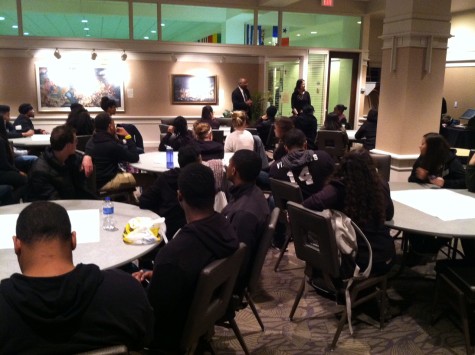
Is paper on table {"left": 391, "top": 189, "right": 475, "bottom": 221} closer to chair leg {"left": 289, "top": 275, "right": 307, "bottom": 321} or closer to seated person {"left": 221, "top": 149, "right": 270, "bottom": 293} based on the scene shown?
chair leg {"left": 289, "top": 275, "right": 307, "bottom": 321}

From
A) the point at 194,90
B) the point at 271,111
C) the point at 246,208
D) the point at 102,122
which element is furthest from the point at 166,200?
the point at 194,90

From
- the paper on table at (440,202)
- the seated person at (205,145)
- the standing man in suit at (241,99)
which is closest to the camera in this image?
the paper on table at (440,202)

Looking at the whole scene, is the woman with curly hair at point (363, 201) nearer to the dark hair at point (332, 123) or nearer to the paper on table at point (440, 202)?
the paper on table at point (440, 202)

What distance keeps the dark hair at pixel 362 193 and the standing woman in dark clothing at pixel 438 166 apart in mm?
1279

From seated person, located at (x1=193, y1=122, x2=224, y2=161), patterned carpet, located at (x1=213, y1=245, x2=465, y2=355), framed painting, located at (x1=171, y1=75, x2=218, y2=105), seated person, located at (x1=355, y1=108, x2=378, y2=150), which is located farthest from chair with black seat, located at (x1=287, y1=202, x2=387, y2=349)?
framed painting, located at (x1=171, y1=75, x2=218, y2=105)

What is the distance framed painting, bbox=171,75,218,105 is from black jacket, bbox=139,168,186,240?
7781 mm

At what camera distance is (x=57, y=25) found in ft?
30.5

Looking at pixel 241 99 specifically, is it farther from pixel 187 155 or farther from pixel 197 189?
pixel 197 189

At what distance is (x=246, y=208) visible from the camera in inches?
105

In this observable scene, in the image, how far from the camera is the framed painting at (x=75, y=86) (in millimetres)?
9805

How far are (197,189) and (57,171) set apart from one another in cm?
193

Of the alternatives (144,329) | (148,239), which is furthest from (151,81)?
(144,329)

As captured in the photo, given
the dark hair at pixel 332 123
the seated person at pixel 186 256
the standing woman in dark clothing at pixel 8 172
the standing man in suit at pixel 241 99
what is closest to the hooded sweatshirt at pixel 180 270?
the seated person at pixel 186 256

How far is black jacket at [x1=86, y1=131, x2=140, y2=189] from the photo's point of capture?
4.76 meters
